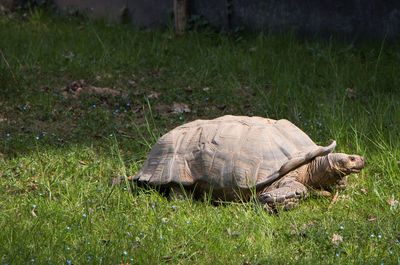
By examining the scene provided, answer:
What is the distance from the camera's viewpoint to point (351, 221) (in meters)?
3.64

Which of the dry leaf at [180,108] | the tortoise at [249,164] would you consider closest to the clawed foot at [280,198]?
the tortoise at [249,164]

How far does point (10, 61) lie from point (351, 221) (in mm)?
5157

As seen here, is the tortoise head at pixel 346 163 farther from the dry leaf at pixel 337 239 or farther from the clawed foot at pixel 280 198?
the dry leaf at pixel 337 239

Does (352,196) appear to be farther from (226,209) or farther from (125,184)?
(125,184)

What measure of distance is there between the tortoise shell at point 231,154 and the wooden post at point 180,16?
4251mm

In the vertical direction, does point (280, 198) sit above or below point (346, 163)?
below

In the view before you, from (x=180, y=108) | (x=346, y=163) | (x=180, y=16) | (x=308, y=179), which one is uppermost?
(x=180, y=16)

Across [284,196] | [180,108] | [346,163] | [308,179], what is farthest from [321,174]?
[180,108]

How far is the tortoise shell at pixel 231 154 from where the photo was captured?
4.00 m

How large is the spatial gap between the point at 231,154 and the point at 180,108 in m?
2.42

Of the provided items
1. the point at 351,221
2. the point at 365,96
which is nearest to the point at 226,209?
the point at 351,221

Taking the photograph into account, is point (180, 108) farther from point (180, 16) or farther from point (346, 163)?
point (346, 163)

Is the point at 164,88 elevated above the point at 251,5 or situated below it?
below

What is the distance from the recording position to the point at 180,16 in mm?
8312
